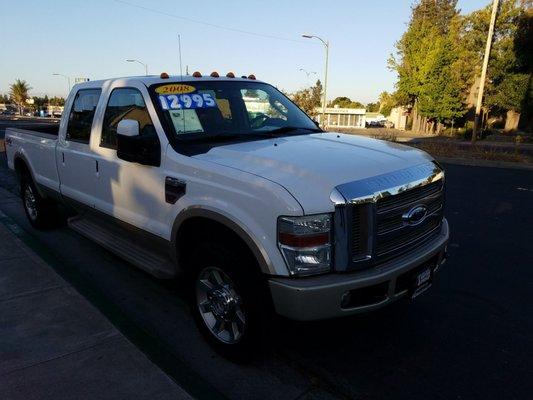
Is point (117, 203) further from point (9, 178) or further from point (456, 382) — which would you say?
point (9, 178)

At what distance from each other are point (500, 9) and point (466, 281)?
39.5m

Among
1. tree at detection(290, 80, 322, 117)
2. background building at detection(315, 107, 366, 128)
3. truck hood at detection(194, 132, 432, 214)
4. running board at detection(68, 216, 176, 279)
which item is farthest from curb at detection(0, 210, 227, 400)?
background building at detection(315, 107, 366, 128)

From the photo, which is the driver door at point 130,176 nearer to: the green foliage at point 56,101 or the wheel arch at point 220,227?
the wheel arch at point 220,227

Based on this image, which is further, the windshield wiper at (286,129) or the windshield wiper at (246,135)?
the windshield wiper at (286,129)

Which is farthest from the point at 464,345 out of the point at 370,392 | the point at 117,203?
the point at 117,203

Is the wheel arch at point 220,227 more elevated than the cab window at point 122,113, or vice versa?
the cab window at point 122,113

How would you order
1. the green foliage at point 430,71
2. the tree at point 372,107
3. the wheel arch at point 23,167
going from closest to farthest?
the wheel arch at point 23,167 < the green foliage at point 430,71 < the tree at point 372,107

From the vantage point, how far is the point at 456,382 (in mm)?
2934

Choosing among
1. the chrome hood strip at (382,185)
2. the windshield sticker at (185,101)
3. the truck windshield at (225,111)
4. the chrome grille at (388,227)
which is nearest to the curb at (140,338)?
the chrome grille at (388,227)

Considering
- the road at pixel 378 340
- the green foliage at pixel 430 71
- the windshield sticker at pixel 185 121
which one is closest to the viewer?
the road at pixel 378 340

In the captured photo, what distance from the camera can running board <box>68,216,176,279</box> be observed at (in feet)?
11.6

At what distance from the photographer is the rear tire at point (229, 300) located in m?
2.78

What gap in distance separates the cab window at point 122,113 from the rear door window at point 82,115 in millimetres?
363

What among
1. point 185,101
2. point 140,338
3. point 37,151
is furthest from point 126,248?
point 37,151
